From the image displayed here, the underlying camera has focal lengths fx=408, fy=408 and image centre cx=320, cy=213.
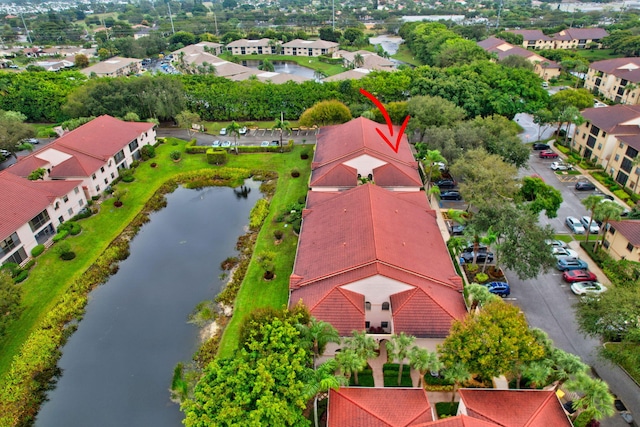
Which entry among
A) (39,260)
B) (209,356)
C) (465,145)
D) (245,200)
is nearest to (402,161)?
(465,145)

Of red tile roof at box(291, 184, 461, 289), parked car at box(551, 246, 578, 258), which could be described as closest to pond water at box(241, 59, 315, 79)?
red tile roof at box(291, 184, 461, 289)

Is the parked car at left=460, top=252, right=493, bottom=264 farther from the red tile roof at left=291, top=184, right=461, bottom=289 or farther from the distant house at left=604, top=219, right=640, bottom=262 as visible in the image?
the distant house at left=604, top=219, right=640, bottom=262

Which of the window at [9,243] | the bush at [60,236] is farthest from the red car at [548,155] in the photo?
the window at [9,243]

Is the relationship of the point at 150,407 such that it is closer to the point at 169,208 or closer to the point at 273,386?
the point at 273,386

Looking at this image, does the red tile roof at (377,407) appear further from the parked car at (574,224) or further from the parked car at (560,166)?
the parked car at (560,166)

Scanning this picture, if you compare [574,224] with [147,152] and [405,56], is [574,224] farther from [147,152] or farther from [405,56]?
[405,56]
